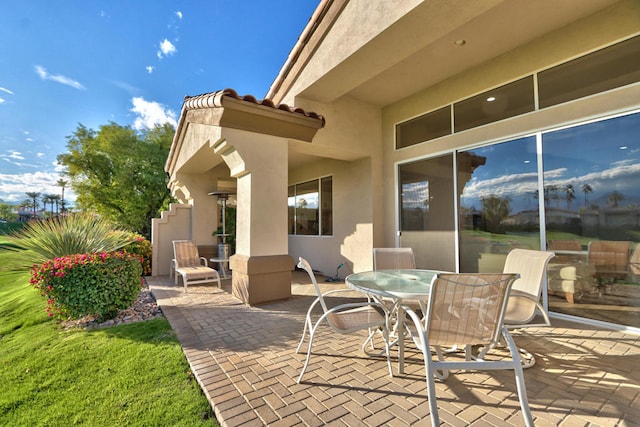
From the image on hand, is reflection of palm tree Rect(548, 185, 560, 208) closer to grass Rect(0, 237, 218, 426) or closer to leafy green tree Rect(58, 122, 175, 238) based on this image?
grass Rect(0, 237, 218, 426)

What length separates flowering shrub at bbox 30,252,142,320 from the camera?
3.91 metres

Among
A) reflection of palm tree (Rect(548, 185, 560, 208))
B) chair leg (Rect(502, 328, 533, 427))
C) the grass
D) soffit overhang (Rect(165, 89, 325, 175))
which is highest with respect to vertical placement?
soffit overhang (Rect(165, 89, 325, 175))

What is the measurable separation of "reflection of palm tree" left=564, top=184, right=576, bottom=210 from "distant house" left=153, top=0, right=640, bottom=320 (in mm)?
78

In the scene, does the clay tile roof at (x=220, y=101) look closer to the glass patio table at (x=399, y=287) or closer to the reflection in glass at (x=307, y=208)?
the glass patio table at (x=399, y=287)

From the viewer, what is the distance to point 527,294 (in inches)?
118

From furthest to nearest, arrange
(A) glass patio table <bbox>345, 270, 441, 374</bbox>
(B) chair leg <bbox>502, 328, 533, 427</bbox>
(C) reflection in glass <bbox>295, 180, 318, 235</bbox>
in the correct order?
(C) reflection in glass <bbox>295, 180, 318, 235</bbox> < (A) glass patio table <bbox>345, 270, 441, 374</bbox> < (B) chair leg <bbox>502, 328, 533, 427</bbox>

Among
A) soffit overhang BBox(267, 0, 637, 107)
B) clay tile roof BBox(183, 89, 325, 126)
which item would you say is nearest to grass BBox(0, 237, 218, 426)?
clay tile roof BBox(183, 89, 325, 126)

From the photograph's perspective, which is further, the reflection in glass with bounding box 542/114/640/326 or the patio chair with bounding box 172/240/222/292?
the patio chair with bounding box 172/240/222/292

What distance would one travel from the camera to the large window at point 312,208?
27.5 ft

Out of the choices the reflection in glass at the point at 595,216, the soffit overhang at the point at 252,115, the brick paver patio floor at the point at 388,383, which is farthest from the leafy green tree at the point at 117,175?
the reflection in glass at the point at 595,216

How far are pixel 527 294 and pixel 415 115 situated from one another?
4.42 meters

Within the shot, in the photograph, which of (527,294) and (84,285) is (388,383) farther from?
(84,285)

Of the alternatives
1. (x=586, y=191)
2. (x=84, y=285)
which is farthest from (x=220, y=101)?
(x=586, y=191)

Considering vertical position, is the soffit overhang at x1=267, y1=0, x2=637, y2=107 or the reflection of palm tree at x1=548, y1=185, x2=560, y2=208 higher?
the soffit overhang at x1=267, y1=0, x2=637, y2=107
